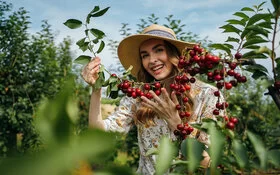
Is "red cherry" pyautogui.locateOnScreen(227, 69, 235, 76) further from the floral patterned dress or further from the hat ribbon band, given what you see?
the hat ribbon band

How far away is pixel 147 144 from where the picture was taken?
2.29 m

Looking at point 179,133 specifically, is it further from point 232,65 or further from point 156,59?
point 156,59

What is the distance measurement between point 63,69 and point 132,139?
228 centimetres

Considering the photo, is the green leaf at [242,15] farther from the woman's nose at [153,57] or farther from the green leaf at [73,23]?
the woman's nose at [153,57]

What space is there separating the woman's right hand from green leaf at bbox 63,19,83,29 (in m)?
0.21

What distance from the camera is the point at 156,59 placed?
2184 millimetres

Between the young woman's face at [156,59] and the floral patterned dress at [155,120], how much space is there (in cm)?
21

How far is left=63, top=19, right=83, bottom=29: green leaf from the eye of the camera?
1.60 meters

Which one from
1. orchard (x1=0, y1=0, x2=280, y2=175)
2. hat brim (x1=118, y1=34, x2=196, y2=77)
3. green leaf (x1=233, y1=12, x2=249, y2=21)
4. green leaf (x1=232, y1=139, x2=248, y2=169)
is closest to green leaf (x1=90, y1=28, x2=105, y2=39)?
orchard (x1=0, y1=0, x2=280, y2=175)

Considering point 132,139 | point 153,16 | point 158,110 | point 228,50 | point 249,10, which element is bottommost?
point 132,139

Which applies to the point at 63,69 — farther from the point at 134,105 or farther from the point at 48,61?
the point at 134,105

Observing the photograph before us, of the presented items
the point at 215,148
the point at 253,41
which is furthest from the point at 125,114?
the point at 215,148

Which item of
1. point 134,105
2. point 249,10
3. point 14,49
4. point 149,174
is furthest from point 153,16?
point 249,10

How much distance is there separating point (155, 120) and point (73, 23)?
3.09 ft
